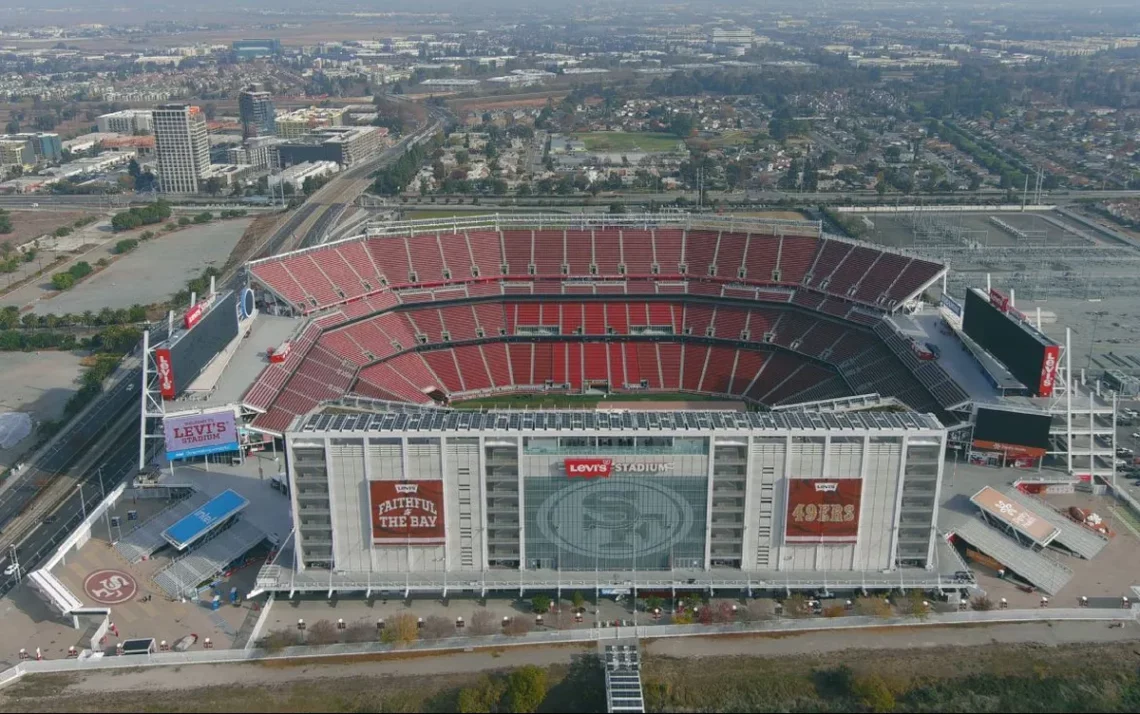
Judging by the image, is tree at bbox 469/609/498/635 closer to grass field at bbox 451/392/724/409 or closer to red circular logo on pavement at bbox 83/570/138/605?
red circular logo on pavement at bbox 83/570/138/605

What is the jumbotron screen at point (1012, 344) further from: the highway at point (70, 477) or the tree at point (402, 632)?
the highway at point (70, 477)

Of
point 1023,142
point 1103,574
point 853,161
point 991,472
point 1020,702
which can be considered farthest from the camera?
point 1023,142

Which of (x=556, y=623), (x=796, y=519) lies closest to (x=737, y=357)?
(x=796, y=519)

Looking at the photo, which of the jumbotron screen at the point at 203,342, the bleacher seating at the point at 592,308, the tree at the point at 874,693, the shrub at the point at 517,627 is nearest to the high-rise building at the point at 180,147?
the bleacher seating at the point at 592,308

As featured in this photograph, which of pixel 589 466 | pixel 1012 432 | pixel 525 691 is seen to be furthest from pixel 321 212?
pixel 525 691

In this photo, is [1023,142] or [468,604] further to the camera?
[1023,142]

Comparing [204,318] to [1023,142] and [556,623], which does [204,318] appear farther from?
[1023,142]
